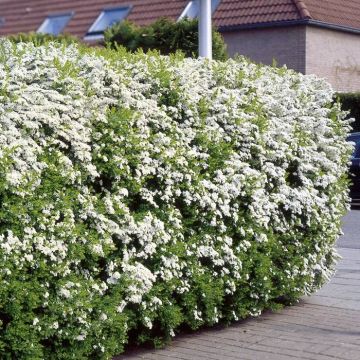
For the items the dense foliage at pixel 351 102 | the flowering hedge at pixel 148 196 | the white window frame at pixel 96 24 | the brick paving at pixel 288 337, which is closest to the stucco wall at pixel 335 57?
the dense foliage at pixel 351 102

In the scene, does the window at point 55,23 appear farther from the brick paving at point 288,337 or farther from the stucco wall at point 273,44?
the brick paving at point 288,337

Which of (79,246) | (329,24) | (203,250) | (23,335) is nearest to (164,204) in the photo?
(203,250)

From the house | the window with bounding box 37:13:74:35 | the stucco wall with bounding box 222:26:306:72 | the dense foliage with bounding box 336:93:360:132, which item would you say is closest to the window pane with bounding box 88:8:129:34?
the house

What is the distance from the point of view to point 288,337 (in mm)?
7555

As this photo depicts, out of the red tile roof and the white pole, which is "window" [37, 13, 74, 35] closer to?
the red tile roof

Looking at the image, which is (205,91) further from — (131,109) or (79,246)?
(79,246)

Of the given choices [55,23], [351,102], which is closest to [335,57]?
[351,102]

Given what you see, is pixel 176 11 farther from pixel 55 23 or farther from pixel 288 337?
pixel 288 337

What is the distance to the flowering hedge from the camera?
5.84m

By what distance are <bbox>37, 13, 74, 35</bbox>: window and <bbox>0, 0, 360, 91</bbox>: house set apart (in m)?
0.33

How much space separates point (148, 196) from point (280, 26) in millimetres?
22223

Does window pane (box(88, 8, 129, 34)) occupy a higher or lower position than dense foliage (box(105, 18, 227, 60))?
higher

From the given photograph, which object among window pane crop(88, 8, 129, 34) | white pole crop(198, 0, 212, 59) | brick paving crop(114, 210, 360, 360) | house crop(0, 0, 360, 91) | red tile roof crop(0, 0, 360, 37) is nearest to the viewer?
brick paving crop(114, 210, 360, 360)

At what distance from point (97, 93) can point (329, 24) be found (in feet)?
74.7
